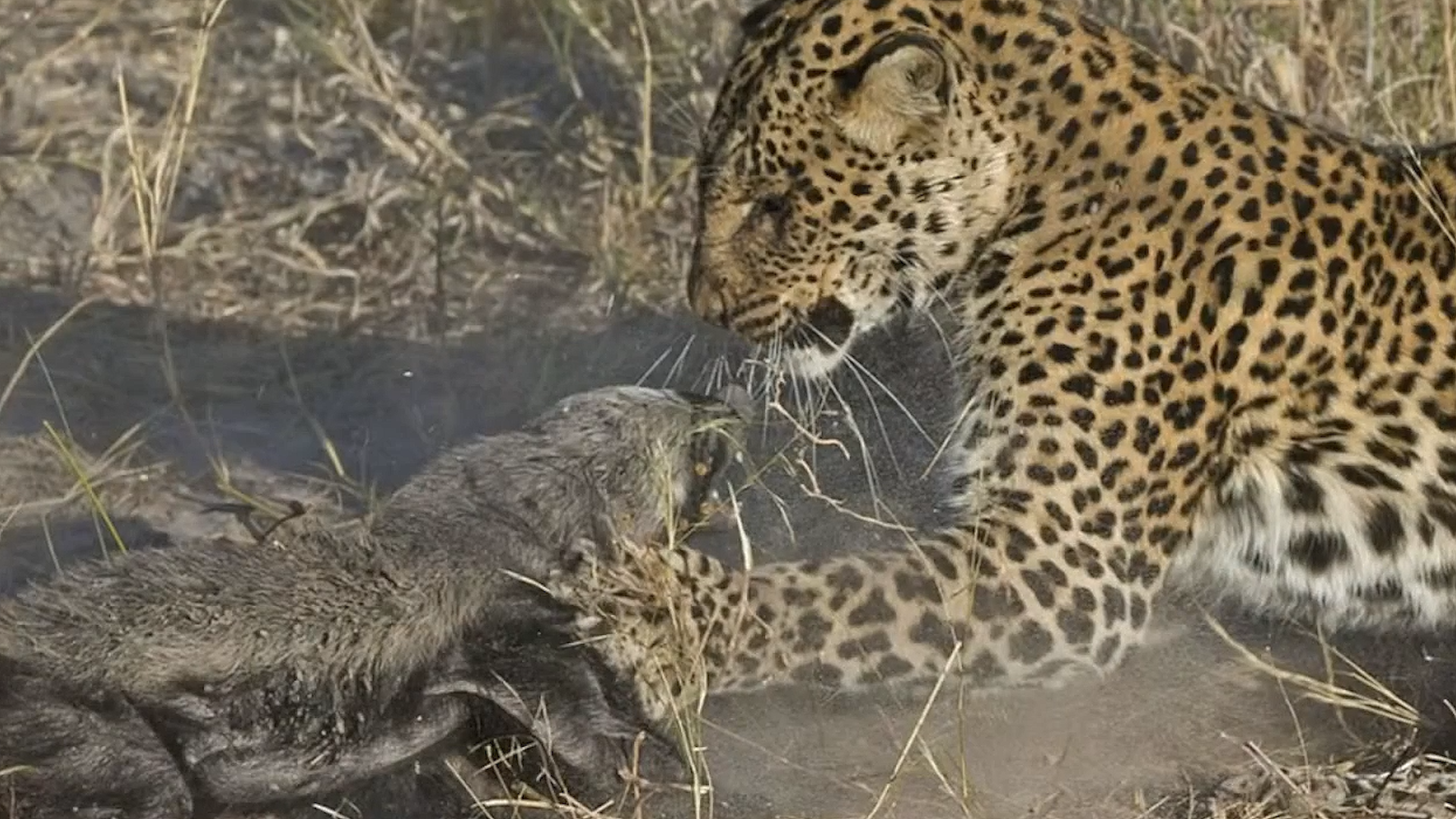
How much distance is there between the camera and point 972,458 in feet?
20.9

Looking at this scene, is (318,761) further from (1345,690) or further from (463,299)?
(463,299)

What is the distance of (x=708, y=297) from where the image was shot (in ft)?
22.4

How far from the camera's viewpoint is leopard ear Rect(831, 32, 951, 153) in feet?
20.5

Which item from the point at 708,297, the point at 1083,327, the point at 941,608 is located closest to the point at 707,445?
the point at 708,297

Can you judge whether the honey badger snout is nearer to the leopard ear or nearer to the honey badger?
the honey badger

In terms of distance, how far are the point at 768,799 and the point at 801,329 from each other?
124 cm

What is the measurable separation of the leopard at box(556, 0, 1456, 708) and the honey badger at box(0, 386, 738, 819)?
28 centimetres

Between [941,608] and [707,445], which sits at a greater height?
[707,445]

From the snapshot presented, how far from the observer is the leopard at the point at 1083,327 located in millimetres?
6250

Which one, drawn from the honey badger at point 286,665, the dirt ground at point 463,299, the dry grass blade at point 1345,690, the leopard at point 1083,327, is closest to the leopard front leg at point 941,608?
the leopard at point 1083,327

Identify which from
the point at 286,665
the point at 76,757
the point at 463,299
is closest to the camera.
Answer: the point at 76,757

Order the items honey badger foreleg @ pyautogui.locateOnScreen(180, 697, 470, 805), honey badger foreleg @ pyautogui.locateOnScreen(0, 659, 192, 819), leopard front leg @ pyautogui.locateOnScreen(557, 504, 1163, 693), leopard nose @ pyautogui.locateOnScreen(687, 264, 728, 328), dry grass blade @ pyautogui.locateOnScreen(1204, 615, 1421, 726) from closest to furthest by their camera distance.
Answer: honey badger foreleg @ pyautogui.locateOnScreen(0, 659, 192, 819), honey badger foreleg @ pyautogui.locateOnScreen(180, 697, 470, 805), leopard front leg @ pyautogui.locateOnScreen(557, 504, 1163, 693), dry grass blade @ pyautogui.locateOnScreen(1204, 615, 1421, 726), leopard nose @ pyautogui.locateOnScreen(687, 264, 728, 328)

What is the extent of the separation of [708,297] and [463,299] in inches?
89.8

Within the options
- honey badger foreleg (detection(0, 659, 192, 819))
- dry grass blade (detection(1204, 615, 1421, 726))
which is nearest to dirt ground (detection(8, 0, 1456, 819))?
dry grass blade (detection(1204, 615, 1421, 726))
